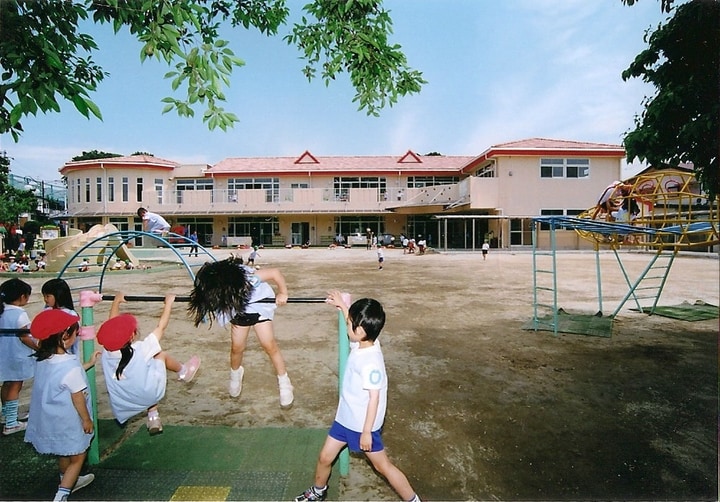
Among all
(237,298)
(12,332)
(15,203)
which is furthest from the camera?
(15,203)

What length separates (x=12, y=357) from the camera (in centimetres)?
341

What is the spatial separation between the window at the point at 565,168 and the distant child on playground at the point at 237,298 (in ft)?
93.0

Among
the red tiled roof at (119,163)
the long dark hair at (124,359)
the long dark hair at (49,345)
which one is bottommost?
the long dark hair at (124,359)

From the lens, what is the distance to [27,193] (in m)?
36.5

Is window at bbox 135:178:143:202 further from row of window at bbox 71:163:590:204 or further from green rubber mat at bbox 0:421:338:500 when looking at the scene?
green rubber mat at bbox 0:421:338:500

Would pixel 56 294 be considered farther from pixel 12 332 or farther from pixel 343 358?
pixel 343 358

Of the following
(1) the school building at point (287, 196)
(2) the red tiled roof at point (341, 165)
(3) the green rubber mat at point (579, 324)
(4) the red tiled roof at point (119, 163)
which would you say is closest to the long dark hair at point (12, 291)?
(3) the green rubber mat at point (579, 324)

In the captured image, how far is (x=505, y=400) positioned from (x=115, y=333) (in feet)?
11.6

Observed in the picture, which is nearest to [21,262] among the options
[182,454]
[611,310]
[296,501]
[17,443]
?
[17,443]

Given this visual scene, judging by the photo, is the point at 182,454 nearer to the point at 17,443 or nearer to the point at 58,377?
the point at 58,377

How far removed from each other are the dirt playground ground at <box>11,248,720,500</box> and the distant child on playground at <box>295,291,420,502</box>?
39cm

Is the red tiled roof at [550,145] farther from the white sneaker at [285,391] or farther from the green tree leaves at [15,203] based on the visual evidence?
the green tree leaves at [15,203]

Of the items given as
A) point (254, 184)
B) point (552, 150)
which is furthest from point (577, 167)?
point (254, 184)

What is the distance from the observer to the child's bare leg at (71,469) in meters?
2.49
